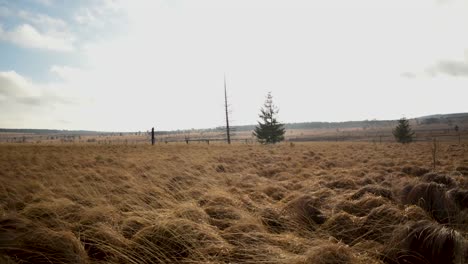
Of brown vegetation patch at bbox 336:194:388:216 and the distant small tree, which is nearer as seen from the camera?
brown vegetation patch at bbox 336:194:388:216

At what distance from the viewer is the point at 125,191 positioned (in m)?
5.23

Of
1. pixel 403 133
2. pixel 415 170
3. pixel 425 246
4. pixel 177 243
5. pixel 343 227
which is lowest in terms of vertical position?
pixel 415 170

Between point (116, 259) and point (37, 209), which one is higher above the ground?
point (37, 209)

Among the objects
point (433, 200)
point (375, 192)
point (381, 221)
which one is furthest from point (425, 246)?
point (375, 192)

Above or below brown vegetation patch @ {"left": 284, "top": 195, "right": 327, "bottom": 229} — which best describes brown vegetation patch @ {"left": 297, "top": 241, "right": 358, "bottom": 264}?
above

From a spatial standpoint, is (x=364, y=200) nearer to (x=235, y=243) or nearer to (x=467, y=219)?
(x=467, y=219)

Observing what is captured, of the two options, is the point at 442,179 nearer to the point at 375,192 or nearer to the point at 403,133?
the point at 375,192

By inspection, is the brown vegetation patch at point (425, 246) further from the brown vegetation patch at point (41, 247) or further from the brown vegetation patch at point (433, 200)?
the brown vegetation patch at point (41, 247)

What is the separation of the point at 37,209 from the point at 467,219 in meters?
5.82

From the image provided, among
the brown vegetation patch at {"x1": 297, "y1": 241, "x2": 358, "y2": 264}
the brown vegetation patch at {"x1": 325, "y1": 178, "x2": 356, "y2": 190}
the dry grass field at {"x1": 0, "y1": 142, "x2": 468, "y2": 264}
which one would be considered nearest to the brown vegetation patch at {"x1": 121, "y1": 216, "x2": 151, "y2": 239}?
the dry grass field at {"x1": 0, "y1": 142, "x2": 468, "y2": 264}

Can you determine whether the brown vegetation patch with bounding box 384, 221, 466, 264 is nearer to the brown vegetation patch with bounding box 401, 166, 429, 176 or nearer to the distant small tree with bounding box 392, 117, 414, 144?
the brown vegetation patch with bounding box 401, 166, 429, 176

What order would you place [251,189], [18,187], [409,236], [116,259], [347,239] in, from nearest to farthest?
1. [116,259]
2. [409,236]
3. [347,239]
4. [18,187]
5. [251,189]

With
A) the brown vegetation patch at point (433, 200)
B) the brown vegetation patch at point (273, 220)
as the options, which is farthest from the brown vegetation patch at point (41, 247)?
the brown vegetation patch at point (433, 200)

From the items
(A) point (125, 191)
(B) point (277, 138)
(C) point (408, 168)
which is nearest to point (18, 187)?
(A) point (125, 191)
